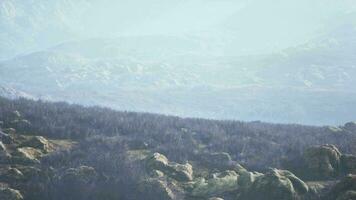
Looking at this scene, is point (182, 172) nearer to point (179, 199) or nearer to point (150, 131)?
point (179, 199)

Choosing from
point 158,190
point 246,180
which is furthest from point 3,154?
point 246,180

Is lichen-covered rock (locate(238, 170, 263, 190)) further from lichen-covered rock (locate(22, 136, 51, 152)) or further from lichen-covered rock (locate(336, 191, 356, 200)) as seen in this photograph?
lichen-covered rock (locate(22, 136, 51, 152))

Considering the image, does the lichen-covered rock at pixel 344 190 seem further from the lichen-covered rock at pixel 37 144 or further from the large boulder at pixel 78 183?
the lichen-covered rock at pixel 37 144

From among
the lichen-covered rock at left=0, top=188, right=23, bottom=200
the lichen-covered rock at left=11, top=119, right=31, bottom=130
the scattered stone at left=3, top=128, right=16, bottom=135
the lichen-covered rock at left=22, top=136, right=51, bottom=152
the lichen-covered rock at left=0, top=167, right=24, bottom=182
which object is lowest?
the lichen-covered rock at left=0, top=188, right=23, bottom=200

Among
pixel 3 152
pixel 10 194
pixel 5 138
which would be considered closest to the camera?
pixel 10 194

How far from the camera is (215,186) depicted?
16.1 m

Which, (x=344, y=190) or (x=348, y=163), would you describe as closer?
(x=344, y=190)

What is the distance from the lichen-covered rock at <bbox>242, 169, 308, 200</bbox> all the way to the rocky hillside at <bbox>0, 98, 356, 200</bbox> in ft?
0.11

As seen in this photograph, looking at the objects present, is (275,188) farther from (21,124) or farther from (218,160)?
(21,124)

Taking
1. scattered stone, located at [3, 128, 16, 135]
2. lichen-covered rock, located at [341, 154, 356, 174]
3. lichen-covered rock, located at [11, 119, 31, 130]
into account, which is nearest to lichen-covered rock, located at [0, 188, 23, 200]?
scattered stone, located at [3, 128, 16, 135]

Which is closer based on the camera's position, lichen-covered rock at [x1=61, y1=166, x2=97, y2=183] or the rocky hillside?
the rocky hillside

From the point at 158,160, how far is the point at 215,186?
299cm

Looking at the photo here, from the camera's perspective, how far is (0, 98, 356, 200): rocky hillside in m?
15.5

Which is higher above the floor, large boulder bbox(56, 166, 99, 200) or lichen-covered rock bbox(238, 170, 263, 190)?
lichen-covered rock bbox(238, 170, 263, 190)
